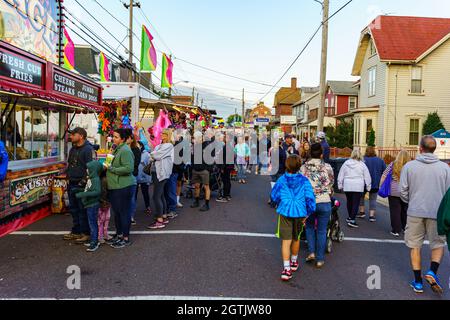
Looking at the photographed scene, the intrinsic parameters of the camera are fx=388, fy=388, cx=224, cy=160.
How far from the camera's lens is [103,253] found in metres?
6.02

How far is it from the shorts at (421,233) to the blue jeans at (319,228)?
3.59 ft

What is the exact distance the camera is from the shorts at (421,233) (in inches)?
191

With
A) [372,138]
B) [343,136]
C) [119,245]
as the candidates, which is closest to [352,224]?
[119,245]

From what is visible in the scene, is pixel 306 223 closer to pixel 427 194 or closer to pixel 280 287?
pixel 280 287

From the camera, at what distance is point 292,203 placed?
5.18 metres

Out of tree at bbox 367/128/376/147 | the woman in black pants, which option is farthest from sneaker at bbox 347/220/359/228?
tree at bbox 367/128/376/147

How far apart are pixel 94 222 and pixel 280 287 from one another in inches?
124

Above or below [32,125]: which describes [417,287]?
below

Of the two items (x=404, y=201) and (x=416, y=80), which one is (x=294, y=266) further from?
(x=416, y=80)

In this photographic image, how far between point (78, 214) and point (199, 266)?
2.54 m

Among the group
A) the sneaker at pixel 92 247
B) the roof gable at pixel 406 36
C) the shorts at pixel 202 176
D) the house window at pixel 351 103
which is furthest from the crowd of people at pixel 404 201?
the house window at pixel 351 103

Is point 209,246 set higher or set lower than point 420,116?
lower
